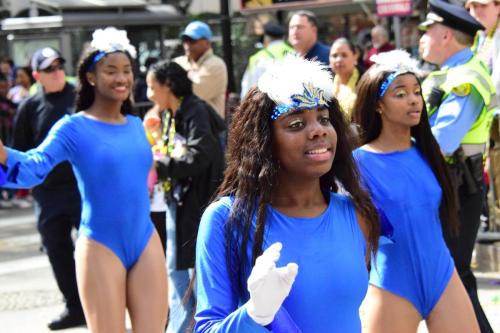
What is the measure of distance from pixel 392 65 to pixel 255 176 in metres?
2.14

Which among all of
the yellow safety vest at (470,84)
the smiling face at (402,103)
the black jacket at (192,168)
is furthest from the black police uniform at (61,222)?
the smiling face at (402,103)

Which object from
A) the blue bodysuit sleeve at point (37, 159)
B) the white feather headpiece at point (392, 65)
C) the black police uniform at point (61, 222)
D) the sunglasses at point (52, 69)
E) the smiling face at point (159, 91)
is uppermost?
the white feather headpiece at point (392, 65)

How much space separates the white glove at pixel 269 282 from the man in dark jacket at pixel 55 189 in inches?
216

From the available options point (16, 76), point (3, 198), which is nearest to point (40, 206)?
point (3, 198)

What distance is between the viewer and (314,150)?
3.18m

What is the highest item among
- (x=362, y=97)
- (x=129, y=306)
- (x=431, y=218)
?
(x=362, y=97)

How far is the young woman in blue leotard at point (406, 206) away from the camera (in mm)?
4758

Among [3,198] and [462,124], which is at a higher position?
[462,124]

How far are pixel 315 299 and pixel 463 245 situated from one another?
307cm

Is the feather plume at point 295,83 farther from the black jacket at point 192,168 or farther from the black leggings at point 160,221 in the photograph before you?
the black leggings at point 160,221

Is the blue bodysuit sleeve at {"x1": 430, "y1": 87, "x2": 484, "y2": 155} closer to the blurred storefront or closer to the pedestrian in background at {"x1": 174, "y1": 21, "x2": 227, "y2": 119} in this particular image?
the pedestrian in background at {"x1": 174, "y1": 21, "x2": 227, "y2": 119}

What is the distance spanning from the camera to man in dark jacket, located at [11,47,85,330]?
8141 millimetres

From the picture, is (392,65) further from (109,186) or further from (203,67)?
(203,67)

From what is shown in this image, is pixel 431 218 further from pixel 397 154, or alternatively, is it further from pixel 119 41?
pixel 119 41
